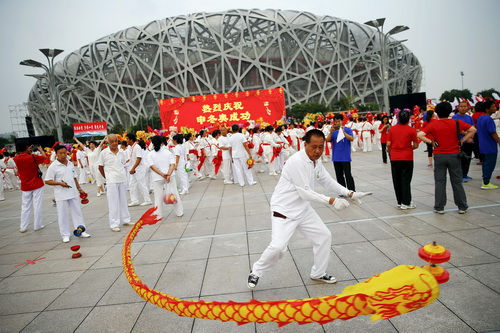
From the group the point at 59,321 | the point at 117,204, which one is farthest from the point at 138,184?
the point at 59,321

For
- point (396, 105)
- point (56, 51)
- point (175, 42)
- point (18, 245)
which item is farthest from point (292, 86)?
point (18, 245)

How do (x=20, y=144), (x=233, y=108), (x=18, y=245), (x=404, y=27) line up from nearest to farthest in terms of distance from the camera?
(x=18, y=245) → (x=20, y=144) → (x=404, y=27) → (x=233, y=108)

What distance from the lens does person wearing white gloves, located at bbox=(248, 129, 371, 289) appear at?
2.62m

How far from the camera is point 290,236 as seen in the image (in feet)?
8.89

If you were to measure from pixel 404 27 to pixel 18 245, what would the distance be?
804 inches

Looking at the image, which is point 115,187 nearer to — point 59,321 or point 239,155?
point 59,321

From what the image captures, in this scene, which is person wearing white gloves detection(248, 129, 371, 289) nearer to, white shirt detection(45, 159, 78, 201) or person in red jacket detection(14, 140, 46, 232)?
white shirt detection(45, 159, 78, 201)

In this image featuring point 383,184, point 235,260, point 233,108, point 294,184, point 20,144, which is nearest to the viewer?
point 294,184

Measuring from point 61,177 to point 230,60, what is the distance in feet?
157

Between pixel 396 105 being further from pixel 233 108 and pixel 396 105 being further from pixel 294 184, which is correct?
pixel 294 184

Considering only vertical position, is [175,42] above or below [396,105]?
above

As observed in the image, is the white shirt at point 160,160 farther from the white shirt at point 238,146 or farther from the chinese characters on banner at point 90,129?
the chinese characters on banner at point 90,129

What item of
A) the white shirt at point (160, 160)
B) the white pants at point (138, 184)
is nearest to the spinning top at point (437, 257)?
the white shirt at point (160, 160)

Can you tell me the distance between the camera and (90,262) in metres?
3.96
